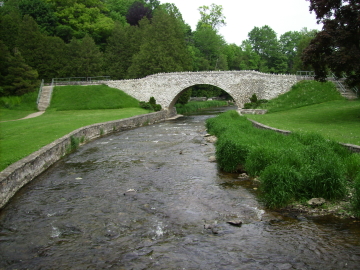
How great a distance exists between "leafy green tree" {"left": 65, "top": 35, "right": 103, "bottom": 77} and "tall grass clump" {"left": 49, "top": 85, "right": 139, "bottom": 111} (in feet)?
18.5

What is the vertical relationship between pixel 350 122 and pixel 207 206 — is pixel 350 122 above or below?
above

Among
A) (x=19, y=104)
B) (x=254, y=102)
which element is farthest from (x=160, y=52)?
(x=19, y=104)

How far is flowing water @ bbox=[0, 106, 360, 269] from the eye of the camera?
7773mm

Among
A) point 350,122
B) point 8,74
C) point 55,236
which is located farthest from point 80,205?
point 8,74

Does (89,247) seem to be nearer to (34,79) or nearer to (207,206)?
(207,206)

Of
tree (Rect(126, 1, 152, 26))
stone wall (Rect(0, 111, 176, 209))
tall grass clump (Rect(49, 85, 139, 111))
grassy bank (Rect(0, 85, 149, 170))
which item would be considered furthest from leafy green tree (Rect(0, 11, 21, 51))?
tree (Rect(126, 1, 152, 26))

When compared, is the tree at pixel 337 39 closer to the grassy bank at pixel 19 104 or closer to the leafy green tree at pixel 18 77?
the grassy bank at pixel 19 104

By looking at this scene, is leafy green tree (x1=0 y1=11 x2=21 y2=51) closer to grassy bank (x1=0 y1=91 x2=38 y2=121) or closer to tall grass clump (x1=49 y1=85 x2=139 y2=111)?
tall grass clump (x1=49 y1=85 x2=139 y2=111)

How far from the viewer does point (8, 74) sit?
49.5 m

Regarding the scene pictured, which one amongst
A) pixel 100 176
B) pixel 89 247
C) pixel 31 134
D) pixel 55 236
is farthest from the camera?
pixel 31 134

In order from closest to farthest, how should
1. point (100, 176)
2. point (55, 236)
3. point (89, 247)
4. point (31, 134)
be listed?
point (89, 247) → point (55, 236) → point (100, 176) → point (31, 134)

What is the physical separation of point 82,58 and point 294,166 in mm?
54734

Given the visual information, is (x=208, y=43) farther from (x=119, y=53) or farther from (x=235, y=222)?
(x=235, y=222)

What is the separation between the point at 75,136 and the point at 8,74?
32.3 meters
